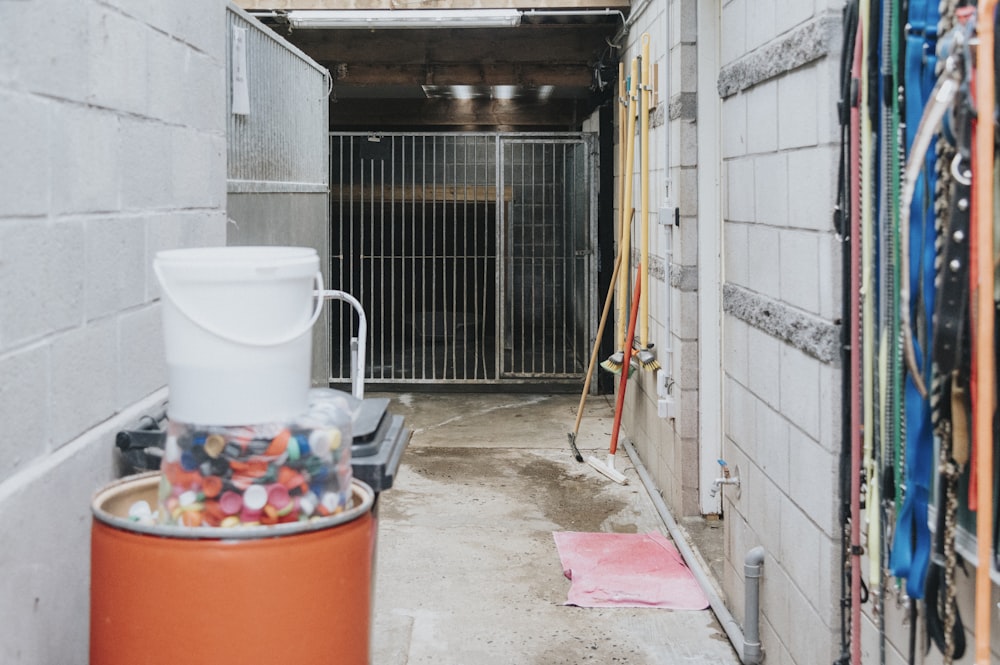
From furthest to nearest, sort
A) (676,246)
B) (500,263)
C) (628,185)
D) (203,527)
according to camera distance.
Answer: (500,263) → (628,185) → (676,246) → (203,527)

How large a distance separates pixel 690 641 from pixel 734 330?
106 centimetres

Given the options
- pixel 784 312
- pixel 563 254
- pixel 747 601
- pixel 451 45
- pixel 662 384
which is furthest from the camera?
pixel 563 254

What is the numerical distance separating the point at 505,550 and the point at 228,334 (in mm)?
3013

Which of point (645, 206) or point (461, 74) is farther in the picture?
point (461, 74)

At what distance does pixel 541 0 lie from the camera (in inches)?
273

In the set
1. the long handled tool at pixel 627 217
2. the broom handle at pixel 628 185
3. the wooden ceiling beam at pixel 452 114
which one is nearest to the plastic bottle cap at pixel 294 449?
the long handled tool at pixel 627 217

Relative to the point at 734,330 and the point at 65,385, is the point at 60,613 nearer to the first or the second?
the point at 65,385

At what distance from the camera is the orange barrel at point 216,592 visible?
174 centimetres

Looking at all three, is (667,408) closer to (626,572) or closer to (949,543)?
(626,572)

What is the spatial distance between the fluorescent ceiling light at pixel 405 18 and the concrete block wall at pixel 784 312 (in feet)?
10.7

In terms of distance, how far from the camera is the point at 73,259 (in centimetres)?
216

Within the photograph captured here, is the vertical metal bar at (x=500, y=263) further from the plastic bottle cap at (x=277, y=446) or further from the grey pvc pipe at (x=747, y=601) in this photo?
the plastic bottle cap at (x=277, y=446)

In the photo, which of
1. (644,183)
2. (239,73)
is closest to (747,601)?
(239,73)

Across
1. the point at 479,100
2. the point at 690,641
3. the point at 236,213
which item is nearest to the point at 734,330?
the point at 690,641
